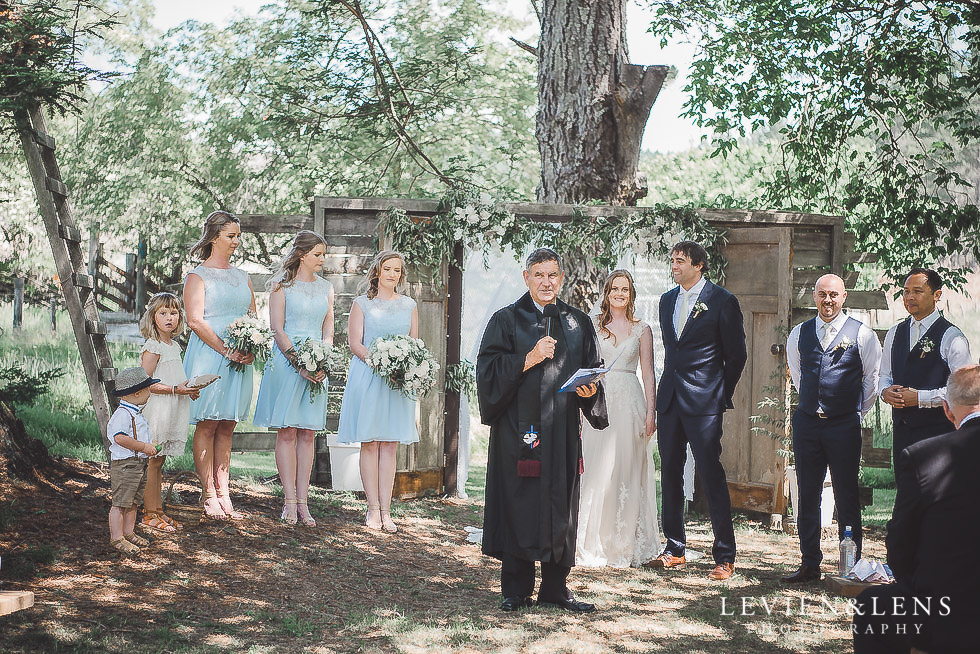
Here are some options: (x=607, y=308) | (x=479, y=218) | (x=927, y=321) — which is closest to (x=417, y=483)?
(x=479, y=218)

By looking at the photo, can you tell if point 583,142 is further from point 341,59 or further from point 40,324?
point 40,324

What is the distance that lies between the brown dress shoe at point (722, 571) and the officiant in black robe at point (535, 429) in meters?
1.33

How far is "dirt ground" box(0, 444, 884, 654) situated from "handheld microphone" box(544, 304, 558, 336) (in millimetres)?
1555

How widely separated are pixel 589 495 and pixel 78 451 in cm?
620

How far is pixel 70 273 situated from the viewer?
23.0 ft

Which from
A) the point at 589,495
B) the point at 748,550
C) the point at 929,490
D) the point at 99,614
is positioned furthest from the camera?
the point at 748,550

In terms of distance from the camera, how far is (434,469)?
28.4ft

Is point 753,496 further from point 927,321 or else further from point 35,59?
point 35,59

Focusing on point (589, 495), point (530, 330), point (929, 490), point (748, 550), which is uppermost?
point (530, 330)

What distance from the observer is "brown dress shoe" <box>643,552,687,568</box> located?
630 cm

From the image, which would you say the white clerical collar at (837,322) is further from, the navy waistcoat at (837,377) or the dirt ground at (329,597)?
the dirt ground at (329,597)

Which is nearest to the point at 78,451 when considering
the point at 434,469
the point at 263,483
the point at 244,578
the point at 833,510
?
the point at 263,483

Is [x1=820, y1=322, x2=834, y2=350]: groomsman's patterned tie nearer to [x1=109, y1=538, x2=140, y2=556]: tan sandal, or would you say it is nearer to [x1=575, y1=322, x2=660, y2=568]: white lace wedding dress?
[x1=575, y1=322, x2=660, y2=568]: white lace wedding dress

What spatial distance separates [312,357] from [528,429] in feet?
7.45
